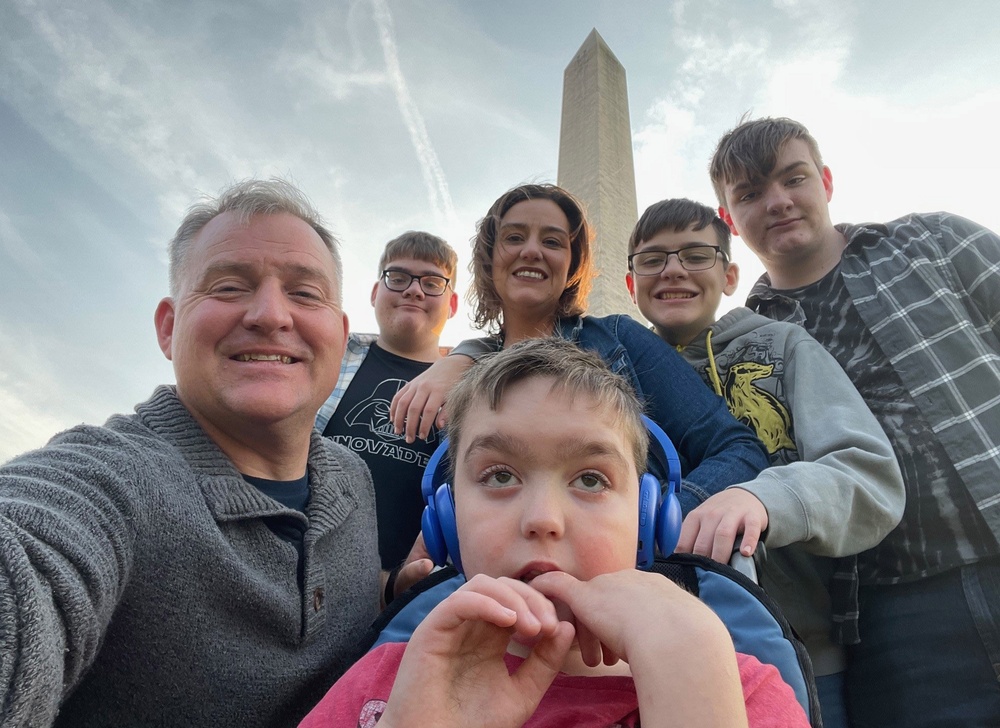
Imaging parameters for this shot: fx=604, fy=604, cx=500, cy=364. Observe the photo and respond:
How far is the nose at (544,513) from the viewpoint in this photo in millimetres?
1178

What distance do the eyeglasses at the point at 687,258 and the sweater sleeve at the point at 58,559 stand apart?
7.64 feet

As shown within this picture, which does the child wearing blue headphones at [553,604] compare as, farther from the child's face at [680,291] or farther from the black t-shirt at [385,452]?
the child's face at [680,291]

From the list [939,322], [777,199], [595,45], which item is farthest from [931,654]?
[595,45]

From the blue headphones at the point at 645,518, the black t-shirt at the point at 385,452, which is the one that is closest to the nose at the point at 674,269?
the black t-shirt at the point at 385,452

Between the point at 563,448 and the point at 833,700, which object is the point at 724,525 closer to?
the point at 563,448

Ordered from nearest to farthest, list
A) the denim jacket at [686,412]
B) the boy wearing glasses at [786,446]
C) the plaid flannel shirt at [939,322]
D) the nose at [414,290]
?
1. the boy wearing glasses at [786,446]
2. the denim jacket at [686,412]
3. the plaid flannel shirt at [939,322]
4. the nose at [414,290]

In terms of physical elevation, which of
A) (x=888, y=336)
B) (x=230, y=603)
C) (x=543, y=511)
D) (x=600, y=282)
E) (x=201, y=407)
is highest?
(x=600, y=282)

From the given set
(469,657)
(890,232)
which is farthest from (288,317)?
(890,232)

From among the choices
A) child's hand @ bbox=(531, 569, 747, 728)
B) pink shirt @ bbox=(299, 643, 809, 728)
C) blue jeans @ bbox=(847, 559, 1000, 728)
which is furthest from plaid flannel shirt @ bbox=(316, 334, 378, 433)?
blue jeans @ bbox=(847, 559, 1000, 728)

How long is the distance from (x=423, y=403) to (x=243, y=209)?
2.92 feet

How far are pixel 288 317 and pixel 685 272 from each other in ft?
6.18

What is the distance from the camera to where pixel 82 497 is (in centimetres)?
116

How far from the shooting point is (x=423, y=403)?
7.36 ft

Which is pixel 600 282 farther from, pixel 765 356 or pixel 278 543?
pixel 278 543
